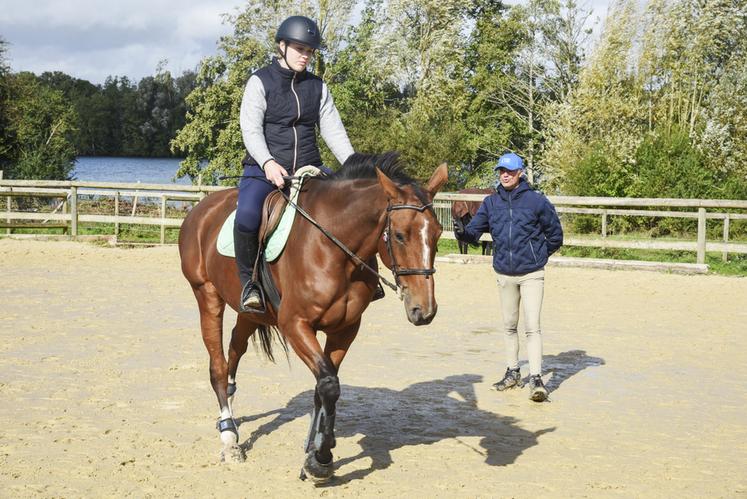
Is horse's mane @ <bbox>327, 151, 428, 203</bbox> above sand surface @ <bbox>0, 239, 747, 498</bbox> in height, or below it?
above

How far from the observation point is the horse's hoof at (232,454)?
523 cm

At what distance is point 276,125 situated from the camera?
5305 mm

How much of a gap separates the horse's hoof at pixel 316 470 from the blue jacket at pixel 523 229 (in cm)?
296

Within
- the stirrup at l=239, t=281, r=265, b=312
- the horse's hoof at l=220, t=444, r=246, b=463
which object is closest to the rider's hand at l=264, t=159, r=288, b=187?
the stirrup at l=239, t=281, r=265, b=312

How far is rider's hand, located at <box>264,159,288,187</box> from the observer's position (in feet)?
16.3

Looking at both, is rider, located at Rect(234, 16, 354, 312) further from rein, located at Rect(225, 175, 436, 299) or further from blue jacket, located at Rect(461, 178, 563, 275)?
blue jacket, located at Rect(461, 178, 563, 275)

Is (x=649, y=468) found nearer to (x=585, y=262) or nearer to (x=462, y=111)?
(x=585, y=262)

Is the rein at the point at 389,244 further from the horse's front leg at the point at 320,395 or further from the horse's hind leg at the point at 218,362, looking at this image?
the horse's hind leg at the point at 218,362

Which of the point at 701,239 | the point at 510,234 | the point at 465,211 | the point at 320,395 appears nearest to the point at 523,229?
the point at 510,234

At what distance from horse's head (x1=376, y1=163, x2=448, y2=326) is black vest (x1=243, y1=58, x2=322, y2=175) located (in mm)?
1020

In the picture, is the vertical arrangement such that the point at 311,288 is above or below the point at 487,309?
above

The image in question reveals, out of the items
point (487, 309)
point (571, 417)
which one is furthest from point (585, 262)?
point (571, 417)

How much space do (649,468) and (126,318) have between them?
23.6ft

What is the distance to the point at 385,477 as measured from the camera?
16.2ft
